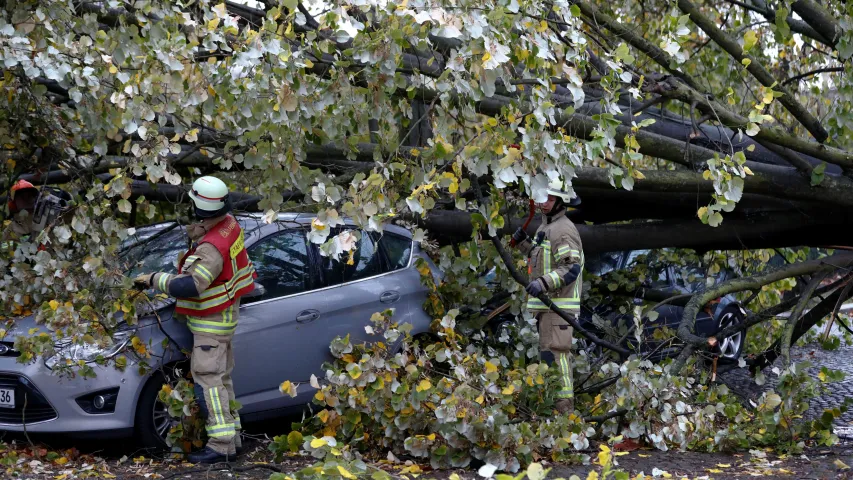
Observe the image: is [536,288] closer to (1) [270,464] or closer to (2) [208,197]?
(1) [270,464]

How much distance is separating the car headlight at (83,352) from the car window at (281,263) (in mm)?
920

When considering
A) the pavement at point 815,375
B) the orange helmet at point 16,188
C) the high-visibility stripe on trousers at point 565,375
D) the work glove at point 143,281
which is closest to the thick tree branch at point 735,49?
the pavement at point 815,375

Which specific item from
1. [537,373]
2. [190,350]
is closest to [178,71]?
[190,350]

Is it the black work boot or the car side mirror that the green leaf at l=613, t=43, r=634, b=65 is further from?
A: the black work boot

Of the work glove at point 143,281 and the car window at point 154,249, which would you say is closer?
the work glove at point 143,281

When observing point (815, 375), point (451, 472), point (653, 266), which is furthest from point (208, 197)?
point (815, 375)

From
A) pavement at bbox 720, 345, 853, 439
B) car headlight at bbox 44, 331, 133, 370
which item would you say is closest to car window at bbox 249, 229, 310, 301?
car headlight at bbox 44, 331, 133, 370

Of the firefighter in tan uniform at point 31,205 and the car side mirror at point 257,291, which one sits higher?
the firefighter in tan uniform at point 31,205

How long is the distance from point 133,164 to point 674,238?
4161 mm

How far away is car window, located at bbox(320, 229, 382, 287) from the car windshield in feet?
1.83

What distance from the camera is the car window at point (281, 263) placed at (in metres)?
6.15

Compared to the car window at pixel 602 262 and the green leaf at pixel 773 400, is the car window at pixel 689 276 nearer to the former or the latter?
the car window at pixel 602 262

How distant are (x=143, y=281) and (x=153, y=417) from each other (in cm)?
84

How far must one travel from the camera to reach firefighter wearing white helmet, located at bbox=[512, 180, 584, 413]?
19.8 ft
